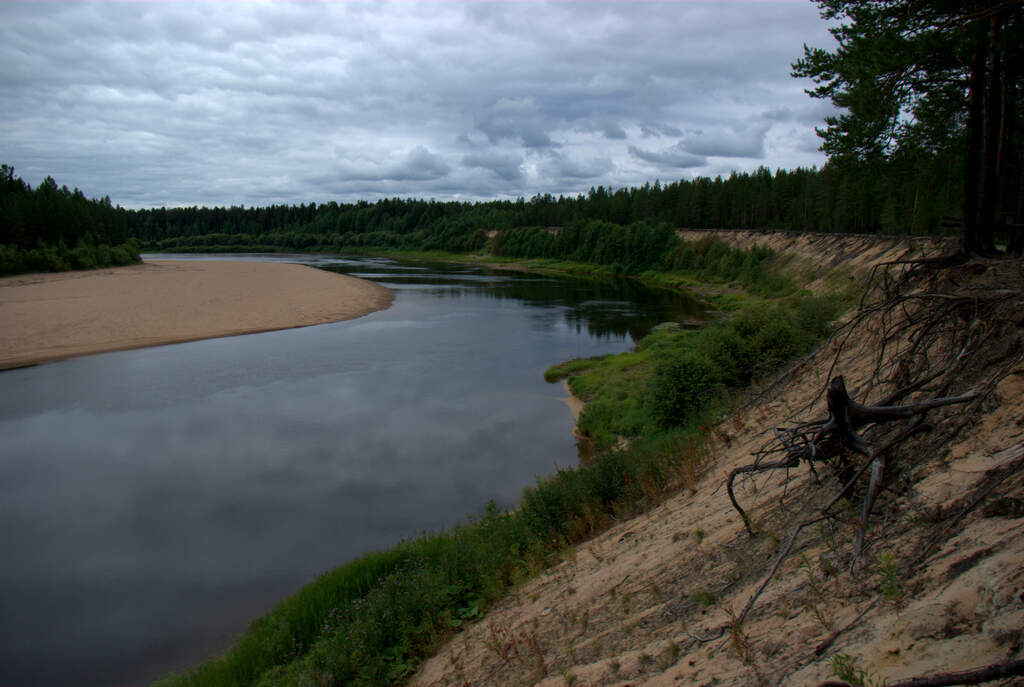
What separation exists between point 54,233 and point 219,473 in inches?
2651

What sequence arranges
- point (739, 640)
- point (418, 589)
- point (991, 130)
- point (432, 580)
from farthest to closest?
point (991, 130)
point (432, 580)
point (418, 589)
point (739, 640)

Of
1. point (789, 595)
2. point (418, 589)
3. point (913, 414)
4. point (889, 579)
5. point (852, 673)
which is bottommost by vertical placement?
point (418, 589)

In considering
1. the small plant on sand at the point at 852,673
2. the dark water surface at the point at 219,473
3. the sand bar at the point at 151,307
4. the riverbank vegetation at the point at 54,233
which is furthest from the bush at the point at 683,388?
the riverbank vegetation at the point at 54,233

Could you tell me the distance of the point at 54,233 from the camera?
65125 mm

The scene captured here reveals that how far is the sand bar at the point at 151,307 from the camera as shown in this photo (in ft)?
102

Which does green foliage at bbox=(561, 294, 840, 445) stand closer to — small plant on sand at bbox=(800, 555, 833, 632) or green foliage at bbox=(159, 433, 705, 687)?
green foliage at bbox=(159, 433, 705, 687)

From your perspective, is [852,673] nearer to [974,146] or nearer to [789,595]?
[789,595]

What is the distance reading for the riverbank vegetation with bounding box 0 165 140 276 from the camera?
5884cm

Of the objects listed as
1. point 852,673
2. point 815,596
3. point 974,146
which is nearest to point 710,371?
point 974,146

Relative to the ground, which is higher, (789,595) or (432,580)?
(789,595)

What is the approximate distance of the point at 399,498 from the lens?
1395cm

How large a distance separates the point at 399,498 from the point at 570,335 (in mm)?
21820

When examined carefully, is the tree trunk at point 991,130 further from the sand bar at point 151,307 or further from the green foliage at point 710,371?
the sand bar at point 151,307

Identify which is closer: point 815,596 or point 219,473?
point 815,596
